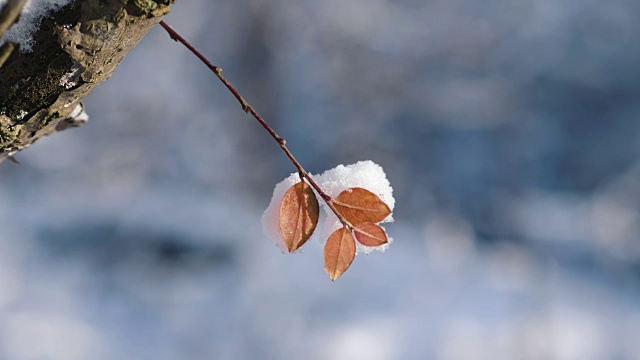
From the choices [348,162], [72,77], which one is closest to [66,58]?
[72,77]

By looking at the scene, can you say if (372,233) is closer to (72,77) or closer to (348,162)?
(72,77)

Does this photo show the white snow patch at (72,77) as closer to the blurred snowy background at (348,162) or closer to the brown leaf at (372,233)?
the brown leaf at (372,233)

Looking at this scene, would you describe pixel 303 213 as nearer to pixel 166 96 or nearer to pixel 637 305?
pixel 166 96

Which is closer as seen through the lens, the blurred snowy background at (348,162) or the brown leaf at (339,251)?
the brown leaf at (339,251)

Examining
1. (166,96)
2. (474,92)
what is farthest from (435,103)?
(166,96)

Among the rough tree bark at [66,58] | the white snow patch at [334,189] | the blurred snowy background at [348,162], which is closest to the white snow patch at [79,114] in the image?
the rough tree bark at [66,58]

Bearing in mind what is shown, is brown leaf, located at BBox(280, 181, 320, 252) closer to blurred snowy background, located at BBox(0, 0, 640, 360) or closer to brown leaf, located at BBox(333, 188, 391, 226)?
brown leaf, located at BBox(333, 188, 391, 226)

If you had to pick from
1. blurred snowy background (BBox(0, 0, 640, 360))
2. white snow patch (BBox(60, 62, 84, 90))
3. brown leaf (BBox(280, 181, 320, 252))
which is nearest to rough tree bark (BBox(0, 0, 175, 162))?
white snow patch (BBox(60, 62, 84, 90))
